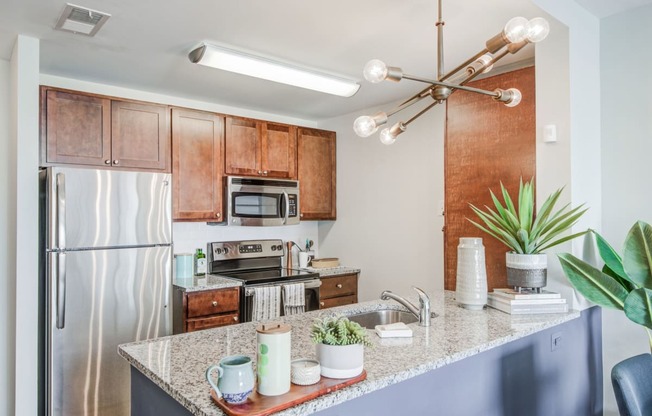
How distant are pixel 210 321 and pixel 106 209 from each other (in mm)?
1079

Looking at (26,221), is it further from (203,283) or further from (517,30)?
(517,30)

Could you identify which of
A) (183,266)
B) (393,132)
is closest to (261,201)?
(183,266)

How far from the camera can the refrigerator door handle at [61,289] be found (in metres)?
2.49

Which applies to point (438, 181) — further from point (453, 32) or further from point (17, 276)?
point (17, 276)

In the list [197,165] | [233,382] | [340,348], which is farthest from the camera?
[197,165]

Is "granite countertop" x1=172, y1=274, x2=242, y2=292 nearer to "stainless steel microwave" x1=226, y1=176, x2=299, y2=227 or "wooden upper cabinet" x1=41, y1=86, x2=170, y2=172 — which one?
"stainless steel microwave" x1=226, y1=176, x2=299, y2=227

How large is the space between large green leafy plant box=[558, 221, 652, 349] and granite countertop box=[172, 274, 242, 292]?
2.24 m

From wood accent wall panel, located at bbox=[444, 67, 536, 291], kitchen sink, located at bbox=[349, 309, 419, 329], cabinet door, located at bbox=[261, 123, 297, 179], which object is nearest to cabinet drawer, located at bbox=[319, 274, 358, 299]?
cabinet door, located at bbox=[261, 123, 297, 179]

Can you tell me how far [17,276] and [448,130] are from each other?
2.76 meters

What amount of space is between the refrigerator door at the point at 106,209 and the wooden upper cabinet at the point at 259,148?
862 millimetres

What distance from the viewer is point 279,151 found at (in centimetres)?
401

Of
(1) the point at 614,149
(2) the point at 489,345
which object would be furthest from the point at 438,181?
(2) the point at 489,345

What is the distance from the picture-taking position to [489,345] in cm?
164

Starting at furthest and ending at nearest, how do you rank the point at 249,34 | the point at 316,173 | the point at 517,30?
the point at 316,173 < the point at 249,34 < the point at 517,30
